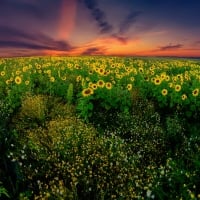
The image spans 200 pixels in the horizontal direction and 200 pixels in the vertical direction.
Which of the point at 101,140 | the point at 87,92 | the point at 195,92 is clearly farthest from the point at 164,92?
the point at 101,140

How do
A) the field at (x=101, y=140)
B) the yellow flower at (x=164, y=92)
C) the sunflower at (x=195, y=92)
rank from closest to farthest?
1. the field at (x=101, y=140)
2. the sunflower at (x=195, y=92)
3. the yellow flower at (x=164, y=92)

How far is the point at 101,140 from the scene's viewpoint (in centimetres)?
739

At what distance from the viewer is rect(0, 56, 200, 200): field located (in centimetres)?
634

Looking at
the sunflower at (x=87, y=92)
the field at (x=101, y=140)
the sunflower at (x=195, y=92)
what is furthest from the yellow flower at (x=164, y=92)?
the sunflower at (x=87, y=92)

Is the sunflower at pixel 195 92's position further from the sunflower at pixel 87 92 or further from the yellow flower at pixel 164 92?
the sunflower at pixel 87 92

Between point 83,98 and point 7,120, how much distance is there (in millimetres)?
1788

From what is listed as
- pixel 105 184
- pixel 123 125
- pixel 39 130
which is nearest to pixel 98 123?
pixel 123 125

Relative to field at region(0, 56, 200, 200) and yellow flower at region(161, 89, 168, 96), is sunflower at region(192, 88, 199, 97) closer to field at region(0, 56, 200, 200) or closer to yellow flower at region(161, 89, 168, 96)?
field at region(0, 56, 200, 200)

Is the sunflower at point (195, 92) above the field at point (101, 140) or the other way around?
above

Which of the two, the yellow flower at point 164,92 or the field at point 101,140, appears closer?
the field at point 101,140

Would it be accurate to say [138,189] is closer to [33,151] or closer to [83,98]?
[33,151]

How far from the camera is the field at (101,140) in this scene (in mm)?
6340

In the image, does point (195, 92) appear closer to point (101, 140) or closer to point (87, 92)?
point (87, 92)

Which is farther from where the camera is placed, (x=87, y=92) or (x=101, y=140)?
→ (x=87, y=92)
